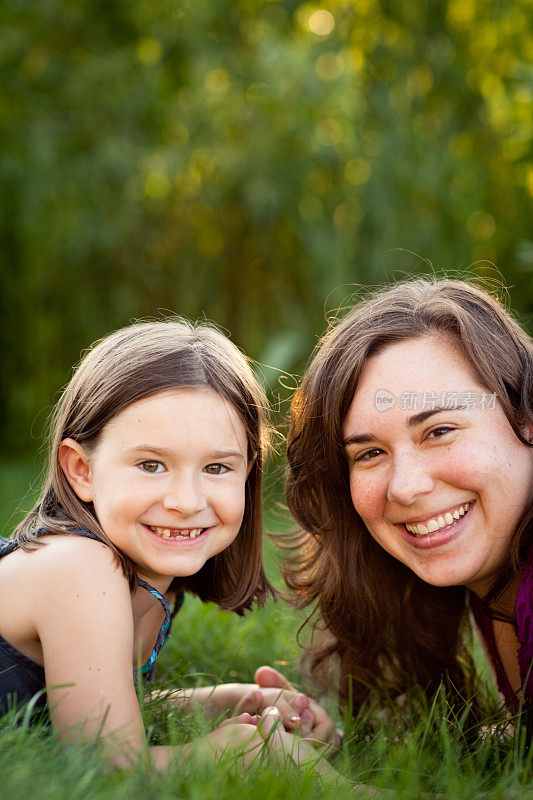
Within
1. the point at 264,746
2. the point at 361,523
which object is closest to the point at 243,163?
the point at 361,523

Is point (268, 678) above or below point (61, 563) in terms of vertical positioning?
below

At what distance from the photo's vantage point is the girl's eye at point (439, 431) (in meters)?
2.02

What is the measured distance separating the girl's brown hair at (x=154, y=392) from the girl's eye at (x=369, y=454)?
1.06 ft

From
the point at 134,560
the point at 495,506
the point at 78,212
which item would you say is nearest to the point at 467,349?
the point at 495,506

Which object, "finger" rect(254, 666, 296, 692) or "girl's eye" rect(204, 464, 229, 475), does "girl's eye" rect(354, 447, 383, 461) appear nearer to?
"girl's eye" rect(204, 464, 229, 475)

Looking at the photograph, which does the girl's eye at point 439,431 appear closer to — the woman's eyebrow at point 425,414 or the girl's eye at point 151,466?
the woman's eyebrow at point 425,414

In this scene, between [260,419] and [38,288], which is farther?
[38,288]

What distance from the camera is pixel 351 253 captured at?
23.5 ft

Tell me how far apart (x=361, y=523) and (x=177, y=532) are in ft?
1.90

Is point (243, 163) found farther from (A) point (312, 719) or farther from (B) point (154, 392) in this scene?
(A) point (312, 719)

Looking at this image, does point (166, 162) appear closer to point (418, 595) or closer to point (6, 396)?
point (6, 396)

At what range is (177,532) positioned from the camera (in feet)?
7.06

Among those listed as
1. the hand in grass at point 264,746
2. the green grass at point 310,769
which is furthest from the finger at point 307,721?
the hand in grass at point 264,746

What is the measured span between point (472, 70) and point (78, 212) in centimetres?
404
